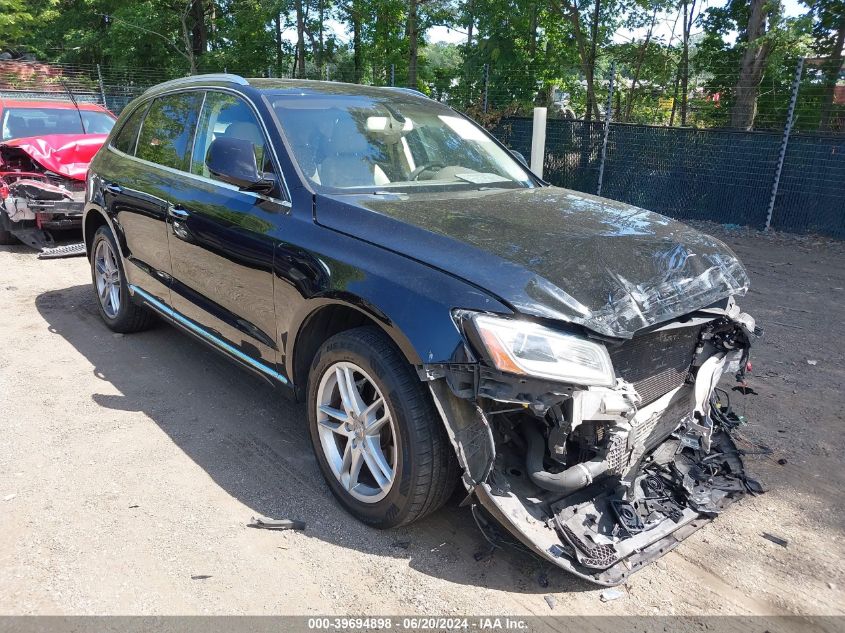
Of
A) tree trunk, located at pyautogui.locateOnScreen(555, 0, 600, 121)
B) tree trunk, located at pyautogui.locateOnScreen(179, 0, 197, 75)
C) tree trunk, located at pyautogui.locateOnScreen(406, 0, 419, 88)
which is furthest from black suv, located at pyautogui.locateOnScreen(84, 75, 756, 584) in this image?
tree trunk, located at pyautogui.locateOnScreen(179, 0, 197, 75)

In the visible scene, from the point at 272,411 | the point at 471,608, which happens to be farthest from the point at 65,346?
the point at 471,608

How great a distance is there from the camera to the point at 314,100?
12.8 ft

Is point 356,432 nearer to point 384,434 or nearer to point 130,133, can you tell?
point 384,434

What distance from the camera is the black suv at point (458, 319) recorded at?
2.53 m

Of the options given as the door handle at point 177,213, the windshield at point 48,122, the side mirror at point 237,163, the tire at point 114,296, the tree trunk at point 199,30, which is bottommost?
the tire at point 114,296

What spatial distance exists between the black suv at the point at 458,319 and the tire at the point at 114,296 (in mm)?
1295

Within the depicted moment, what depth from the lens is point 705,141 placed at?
10.6 m

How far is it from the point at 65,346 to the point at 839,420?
5.61 metres

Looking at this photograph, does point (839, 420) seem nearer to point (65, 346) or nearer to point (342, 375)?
point (342, 375)

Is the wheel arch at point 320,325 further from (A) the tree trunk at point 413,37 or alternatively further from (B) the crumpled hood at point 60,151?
(A) the tree trunk at point 413,37

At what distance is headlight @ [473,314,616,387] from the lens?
241cm

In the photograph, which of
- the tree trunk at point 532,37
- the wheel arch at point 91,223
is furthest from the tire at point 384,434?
the tree trunk at point 532,37

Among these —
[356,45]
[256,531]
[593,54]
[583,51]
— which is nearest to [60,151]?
[256,531]

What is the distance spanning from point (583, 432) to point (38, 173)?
8.27m
